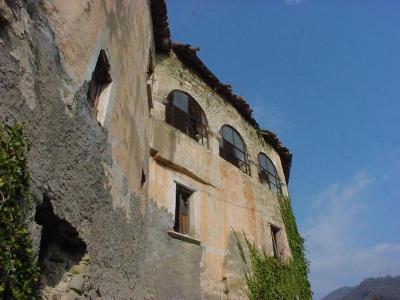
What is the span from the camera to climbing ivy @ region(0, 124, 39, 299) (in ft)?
8.23

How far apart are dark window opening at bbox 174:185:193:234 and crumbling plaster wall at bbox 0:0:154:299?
2.75 meters

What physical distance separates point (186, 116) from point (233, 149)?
258cm

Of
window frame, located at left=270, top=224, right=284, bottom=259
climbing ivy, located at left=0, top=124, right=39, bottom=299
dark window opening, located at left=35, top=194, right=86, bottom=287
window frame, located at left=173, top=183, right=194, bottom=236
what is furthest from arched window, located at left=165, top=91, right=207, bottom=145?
climbing ivy, located at left=0, top=124, right=39, bottom=299

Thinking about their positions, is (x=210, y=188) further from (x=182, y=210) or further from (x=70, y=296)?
(x=70, y=296)

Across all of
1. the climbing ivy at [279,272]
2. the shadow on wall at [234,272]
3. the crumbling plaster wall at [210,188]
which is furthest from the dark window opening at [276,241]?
the shadow on wall at [234,272]

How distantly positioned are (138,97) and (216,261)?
500cm

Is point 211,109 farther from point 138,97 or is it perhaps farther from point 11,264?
point 11,264

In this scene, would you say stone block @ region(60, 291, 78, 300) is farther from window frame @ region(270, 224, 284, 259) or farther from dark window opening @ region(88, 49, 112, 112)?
window frame @ region(270, 224, 284, 259)

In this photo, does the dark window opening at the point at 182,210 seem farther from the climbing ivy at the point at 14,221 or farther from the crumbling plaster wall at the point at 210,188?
the climbing ivy at the point at 14,221

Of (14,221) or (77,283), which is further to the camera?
(77,283)

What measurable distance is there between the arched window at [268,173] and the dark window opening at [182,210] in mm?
4991

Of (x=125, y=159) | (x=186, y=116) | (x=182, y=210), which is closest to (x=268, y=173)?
(x=186, y=116)

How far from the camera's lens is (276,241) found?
503 inches

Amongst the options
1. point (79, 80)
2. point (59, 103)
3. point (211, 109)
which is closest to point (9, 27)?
point (59, 103)
